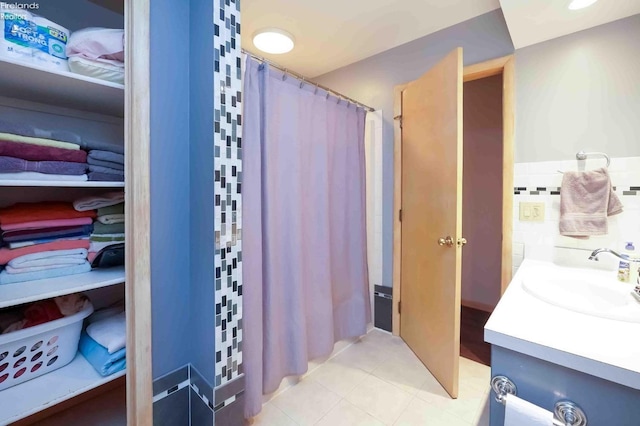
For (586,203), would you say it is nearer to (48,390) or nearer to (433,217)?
(433,217)

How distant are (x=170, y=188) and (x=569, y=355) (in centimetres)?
139

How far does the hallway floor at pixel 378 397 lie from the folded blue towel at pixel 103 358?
2.44ft

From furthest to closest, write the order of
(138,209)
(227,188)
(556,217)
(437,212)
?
(437,212)
(556,217)
(227,188)
(138,209)

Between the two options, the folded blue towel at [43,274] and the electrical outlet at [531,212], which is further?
the electrical outlet at [531,212]

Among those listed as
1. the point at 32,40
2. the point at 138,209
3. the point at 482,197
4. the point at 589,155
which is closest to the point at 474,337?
the point at 482,197

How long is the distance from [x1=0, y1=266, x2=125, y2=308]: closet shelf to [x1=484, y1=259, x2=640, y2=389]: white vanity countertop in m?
1.27

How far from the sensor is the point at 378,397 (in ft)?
4.92

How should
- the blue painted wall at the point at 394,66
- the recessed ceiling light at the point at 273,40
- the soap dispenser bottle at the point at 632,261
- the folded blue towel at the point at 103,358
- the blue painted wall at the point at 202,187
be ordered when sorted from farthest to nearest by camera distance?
the recessed ceiling light at the point at 273,40 < the blue painted wall at the point at 394,66 < the soap dispenser bottle at the point at 632,261 < the blue painted wall at the point at 202,187 < the folded blue towel at the point at 103,358

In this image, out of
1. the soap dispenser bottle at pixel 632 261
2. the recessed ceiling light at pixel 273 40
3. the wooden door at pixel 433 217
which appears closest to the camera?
the soap dispenser bottle at pixel 632 261

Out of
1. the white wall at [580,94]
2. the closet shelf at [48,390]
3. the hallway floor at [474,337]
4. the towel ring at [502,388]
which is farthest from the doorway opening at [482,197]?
Answer: the closet shelf at [48,390]

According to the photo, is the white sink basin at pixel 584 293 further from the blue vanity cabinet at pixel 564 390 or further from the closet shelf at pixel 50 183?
the closet shelf at pixel 50 183

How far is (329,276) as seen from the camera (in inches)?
69.4

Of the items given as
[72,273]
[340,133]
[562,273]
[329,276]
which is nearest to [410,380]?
[329,276]

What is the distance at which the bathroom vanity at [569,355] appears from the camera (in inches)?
23.7
